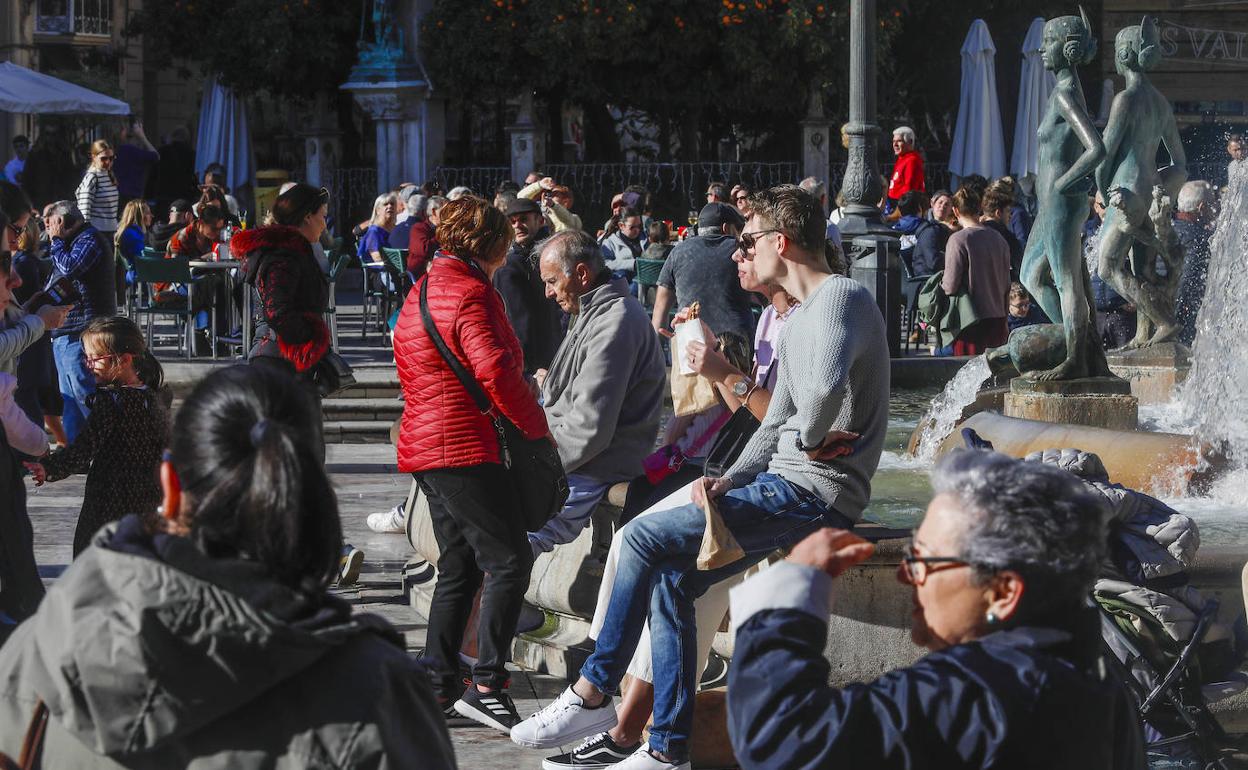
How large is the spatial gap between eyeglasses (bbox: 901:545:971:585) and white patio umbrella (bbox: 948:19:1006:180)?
64.6 feet

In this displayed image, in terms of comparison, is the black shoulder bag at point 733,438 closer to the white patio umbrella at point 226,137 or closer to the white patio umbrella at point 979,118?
the white patio umbrella at point 979,118

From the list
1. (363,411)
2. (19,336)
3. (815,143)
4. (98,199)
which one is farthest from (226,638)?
(815,143)

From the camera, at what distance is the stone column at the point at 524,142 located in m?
25.2

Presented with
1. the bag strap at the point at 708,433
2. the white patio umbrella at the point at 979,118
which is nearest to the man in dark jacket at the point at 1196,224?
the white patio umbrella at the point at 979,118

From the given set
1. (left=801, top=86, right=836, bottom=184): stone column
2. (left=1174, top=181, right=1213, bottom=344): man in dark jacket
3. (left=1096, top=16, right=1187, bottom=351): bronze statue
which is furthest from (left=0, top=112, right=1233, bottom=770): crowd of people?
(left=801, top=86, right=836, bottom=184): stone column

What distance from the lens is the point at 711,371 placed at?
18.0 feet

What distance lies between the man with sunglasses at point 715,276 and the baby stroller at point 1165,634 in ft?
14.0

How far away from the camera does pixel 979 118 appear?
22094 millimetres

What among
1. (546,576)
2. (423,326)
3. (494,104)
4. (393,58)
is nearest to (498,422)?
(423,326)

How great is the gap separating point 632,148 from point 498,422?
22.5 m

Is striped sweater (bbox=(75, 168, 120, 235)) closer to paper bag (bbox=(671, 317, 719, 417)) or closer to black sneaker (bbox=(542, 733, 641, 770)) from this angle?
paper bag (bbox=(671, 317, 719, 417))

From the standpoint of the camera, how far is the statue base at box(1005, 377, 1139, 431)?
31.5ft

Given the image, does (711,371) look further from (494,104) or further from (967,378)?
(494,104)

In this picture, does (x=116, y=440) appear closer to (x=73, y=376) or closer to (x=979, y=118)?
(x=73, y=376)
